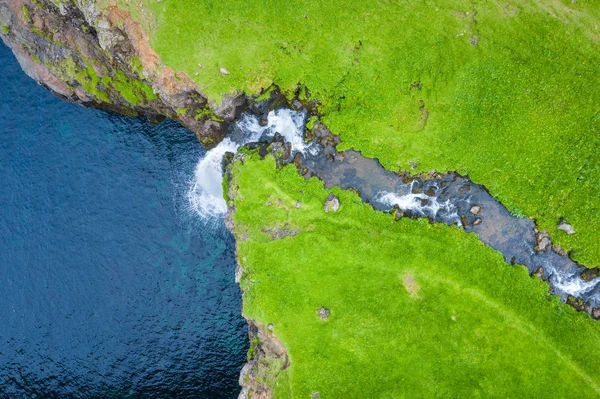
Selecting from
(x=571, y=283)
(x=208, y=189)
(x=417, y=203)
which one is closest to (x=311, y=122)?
(x=417, y=203)

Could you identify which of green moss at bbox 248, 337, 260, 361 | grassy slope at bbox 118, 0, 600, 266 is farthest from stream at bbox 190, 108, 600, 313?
green moss at bbox 248, 337, 260, 361

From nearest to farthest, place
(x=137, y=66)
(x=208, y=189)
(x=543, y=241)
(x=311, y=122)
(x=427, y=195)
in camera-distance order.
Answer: (x=543, y=241) → (x=137, y=66) → (x=427, y=195) → (x=311, y=122) → (x=208, y=189)

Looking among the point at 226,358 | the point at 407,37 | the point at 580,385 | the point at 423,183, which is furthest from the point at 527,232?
the point at 226,358

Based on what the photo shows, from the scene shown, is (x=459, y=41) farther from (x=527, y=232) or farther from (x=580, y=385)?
(x=580, y=385)

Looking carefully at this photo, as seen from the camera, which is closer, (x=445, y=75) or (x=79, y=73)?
(x=445, y=75)

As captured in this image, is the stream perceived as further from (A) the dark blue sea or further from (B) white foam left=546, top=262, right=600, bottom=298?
(A) the dark blue sea

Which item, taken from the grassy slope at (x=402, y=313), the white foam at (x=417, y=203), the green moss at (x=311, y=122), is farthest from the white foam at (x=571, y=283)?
the green moss at (x=311, y=122)

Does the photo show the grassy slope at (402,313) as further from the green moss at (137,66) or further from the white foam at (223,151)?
the green moss at (137,66)

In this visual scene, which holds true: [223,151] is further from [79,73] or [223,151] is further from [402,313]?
[402,313]
